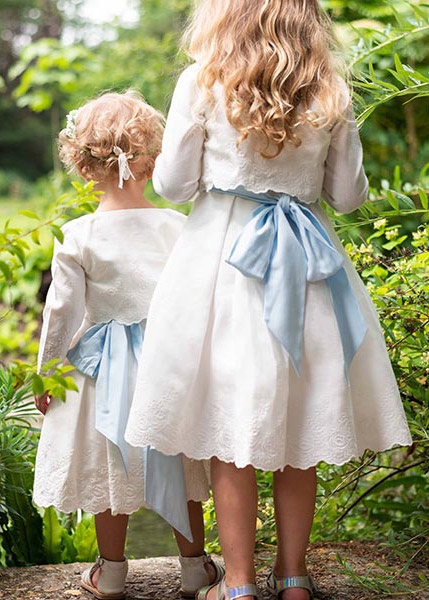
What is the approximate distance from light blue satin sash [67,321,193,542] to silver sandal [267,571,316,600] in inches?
9.8

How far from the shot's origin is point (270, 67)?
2.03 m

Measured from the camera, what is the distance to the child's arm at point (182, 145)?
207 cm

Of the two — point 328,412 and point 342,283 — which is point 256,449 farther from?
point 342,283

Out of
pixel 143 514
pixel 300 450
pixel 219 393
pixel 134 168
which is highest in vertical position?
pixel 134 168

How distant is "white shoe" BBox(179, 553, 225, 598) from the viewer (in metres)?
2.30

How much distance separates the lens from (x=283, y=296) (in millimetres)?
1984

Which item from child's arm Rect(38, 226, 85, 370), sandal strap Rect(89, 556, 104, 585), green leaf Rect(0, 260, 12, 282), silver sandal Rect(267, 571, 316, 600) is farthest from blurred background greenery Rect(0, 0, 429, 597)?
sandal strap Rect(89, 556, 104, 585)

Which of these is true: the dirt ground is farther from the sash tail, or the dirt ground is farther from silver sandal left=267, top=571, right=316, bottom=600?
the sash tail

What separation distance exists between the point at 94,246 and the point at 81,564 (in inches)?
39.0

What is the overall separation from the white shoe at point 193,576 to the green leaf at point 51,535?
0.51 meters

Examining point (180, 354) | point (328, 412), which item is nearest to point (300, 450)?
point (328, 412)

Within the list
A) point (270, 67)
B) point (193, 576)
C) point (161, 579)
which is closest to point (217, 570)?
point (193, 576)

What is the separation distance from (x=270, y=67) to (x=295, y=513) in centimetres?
110

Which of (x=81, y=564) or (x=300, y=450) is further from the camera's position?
(x=81, y=564)
